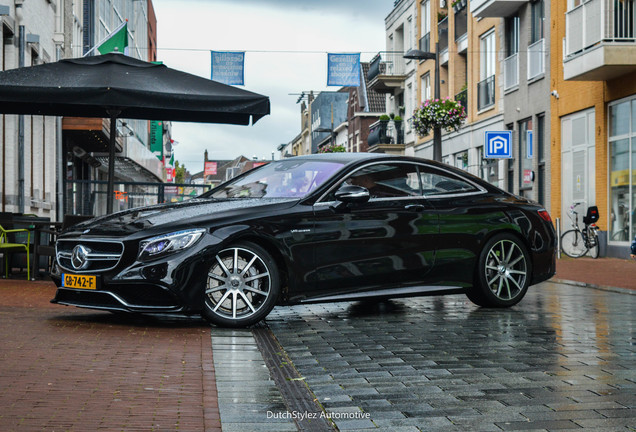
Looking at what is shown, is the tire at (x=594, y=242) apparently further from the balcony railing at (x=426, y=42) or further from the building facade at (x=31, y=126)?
the balcony railing at (x=426, y=42)

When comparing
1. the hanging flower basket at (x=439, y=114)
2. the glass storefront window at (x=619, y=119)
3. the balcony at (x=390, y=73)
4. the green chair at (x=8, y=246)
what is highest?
the balcony at (x=390, y=73)

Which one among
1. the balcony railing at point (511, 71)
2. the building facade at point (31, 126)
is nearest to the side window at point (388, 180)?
the building facade at point (31, 126)

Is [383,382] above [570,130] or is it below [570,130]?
below

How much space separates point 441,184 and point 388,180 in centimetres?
69

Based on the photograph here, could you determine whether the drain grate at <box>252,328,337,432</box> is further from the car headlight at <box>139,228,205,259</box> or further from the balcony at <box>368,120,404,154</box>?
the balcony at <box>368,120,404,154</box>

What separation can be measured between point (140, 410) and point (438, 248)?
5.03m

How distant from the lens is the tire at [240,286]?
7.76m

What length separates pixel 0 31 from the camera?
18.0 metres

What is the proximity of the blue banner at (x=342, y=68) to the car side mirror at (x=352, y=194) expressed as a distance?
75.3ft

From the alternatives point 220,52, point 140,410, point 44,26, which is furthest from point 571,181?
point 140,410

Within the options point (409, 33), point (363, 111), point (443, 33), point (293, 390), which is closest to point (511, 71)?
point (443, 33)

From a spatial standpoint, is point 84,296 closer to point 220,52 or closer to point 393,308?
point 393,308

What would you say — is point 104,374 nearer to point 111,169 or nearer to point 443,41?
point 111,169

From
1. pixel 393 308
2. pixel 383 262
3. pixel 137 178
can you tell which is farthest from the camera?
pixel 137 178
